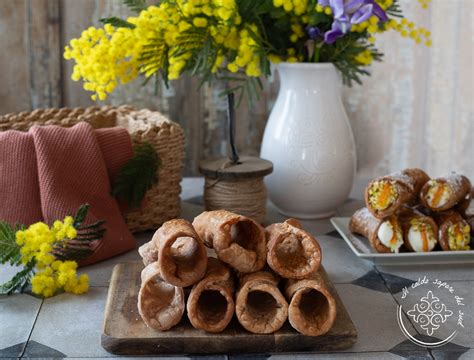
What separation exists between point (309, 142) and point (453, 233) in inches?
12.7

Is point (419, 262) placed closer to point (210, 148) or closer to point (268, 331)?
point (268, 331)

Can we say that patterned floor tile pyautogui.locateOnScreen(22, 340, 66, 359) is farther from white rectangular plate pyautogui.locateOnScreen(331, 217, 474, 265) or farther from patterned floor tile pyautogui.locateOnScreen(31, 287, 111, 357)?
white rectangular plate pyautogui.locateOnScreen(331, 217, 474, 265)

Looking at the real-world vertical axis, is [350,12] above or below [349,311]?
above

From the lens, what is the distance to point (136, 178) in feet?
4.03

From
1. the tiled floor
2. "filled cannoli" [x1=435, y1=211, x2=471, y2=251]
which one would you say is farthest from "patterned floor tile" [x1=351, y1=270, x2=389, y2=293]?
"filled cannoli" [x1=435, y1=211, x2=471, y2=251]

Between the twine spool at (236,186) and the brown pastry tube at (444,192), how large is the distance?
0.28 metres

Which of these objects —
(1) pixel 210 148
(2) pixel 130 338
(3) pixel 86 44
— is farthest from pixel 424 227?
(1) pixel 210 148

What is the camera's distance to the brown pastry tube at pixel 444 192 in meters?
1.13

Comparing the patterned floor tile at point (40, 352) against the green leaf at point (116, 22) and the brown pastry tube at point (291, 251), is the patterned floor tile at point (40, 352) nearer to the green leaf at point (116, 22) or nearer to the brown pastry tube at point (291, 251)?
the brown pastry tube at point (291, 251)

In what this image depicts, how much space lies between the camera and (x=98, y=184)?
1.18 meters

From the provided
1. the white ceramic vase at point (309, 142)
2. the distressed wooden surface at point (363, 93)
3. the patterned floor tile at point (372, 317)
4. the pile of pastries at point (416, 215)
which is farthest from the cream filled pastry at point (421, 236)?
the distressed wooden surface at point (363, 93)

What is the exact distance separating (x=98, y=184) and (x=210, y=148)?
2.18 ft

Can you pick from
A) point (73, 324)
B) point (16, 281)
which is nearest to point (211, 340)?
point (73, 324)

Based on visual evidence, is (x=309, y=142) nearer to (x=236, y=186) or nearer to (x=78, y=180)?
(x=236, y=186)
